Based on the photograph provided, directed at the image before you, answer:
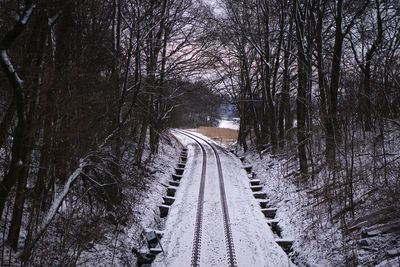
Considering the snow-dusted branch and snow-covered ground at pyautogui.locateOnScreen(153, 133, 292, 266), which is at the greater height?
the snow-dusted branch

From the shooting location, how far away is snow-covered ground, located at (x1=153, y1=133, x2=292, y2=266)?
36.8ft

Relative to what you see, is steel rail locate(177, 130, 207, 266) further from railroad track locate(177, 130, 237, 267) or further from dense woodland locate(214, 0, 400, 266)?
dense woodland locate(214, 0, 400, 266)

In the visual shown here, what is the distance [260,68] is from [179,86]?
6.62m

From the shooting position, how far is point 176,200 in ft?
56.9

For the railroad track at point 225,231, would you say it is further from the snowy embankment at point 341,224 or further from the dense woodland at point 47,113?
the dense woodland at point 47,113

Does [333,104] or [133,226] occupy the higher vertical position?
[333,104]

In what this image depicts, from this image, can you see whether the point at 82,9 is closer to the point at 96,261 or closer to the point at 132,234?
the point at 96,261

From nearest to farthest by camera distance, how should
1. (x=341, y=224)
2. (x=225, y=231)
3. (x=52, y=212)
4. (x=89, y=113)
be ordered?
(x=52, y=212)
(x=89, y=113)
(x=341, y=224)
(x=225, y=231)

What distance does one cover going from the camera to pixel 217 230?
13.3 meters

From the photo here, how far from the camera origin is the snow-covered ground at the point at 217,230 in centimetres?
1121

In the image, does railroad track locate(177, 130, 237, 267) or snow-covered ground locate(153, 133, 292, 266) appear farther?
snow-covered ground locate(153, 133, 292, 266)

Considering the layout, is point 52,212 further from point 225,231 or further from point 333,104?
point 333,104

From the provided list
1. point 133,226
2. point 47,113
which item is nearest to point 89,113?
point 47,113

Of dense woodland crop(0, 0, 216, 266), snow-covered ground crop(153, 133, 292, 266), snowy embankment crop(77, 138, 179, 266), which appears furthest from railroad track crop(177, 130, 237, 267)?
dense woodland crop(0, 0, 216, 266)
